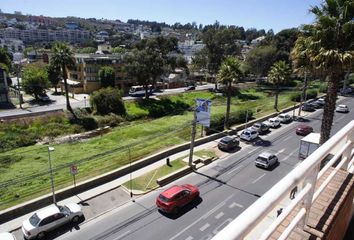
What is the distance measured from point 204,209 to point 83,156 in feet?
60.3

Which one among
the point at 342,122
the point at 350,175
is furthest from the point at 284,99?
the point at 350,175

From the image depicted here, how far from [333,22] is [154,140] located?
27.0 m

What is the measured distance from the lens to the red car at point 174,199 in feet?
68.1

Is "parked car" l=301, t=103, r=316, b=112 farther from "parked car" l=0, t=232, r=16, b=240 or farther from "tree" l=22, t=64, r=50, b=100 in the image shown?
"tree" l=22, t=64, r=50, b=100

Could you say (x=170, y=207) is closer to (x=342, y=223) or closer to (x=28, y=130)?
(x=342, y=223)

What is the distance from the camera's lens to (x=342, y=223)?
4.16 meters

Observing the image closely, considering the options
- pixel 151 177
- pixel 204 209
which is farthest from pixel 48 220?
pixel 204 209

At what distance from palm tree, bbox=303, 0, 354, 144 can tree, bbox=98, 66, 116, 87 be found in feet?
201

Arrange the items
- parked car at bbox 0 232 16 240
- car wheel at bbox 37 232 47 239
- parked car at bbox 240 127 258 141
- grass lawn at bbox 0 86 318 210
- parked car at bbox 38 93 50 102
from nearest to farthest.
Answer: parked car at bbox 0 232 16 240
car wheel at bbox 37 232 47 239
grass lawn at bbox 0 86 318 210
parked car at bbox 240 127 258 141
parked car at bbox 38 93 50 102

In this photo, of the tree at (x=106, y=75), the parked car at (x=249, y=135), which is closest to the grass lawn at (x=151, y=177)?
the parked car at (x=249, y=135)

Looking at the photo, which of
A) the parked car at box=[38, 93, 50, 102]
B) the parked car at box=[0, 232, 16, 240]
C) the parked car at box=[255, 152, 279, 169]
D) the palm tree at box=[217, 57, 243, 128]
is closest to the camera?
the parked car at box=[0, 232, 16, 240]

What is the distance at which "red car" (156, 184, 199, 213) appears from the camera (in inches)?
818

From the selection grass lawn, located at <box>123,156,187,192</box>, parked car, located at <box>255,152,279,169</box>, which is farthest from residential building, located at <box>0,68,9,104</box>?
parked car, located at <box>255,152,279,169</box>

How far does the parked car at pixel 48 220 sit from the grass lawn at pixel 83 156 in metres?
2.70
